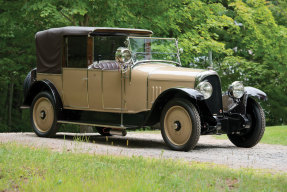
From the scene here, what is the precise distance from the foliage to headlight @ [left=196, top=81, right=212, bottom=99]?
5.79 meters

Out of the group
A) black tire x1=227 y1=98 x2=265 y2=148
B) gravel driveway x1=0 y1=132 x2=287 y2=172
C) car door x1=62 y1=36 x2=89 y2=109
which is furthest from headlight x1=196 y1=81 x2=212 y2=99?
A: car door x1=62 y1=36 x2=89 y2=109

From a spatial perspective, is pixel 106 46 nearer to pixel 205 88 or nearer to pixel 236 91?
pixel 205 88

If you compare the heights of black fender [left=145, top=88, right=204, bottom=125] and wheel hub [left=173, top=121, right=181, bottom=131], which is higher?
black fender [left=145, top=88, right=204, bottom=125]

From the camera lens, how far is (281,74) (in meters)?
19.4

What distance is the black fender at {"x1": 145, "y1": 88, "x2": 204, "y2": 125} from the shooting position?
908 centimetres

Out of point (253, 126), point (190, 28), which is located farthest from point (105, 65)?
point (190, 28)

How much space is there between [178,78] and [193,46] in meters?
6.93

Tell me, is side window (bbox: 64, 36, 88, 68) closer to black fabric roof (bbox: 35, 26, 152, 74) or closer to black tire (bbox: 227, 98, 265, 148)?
black fabric roof (bbox: 35, 26, 152, 74)

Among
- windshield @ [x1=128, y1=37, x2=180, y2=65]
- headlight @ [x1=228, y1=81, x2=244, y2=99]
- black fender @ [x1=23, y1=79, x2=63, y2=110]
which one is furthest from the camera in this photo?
black fender @ [x1=23, y1=79, x2=63, y2=110]

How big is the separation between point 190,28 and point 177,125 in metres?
8.93

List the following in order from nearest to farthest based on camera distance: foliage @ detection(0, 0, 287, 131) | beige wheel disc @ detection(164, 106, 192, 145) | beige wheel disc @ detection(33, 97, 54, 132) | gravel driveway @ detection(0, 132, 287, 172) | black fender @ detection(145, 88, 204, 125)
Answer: gravel driveway @ detection(0, 132, 287, 172)
black fender @ detection(145, 88, 204, 125)
beige wheel disc @ detection(164, 106, 192, 145)
beige wheel disc @ detection(33, 97, 54, 132)
foliage @ detection(0, 0, 287, 131)

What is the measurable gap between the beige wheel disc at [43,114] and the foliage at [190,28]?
3.24 meters

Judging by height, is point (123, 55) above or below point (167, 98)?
above

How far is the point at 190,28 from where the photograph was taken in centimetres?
1784
